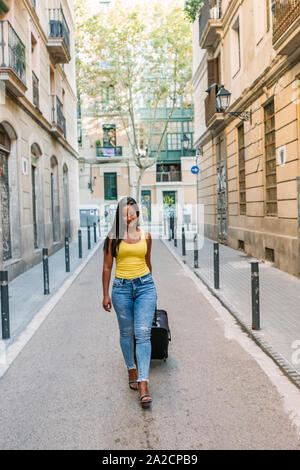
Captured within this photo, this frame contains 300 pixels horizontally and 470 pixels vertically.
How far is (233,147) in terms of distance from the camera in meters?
17.5

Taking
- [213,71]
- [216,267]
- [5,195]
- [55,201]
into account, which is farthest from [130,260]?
[213,71]

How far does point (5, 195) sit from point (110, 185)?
31.0m

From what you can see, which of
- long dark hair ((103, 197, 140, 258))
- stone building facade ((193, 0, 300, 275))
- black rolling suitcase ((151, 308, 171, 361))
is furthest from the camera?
stone building facade ((193, 0, 300, 275))

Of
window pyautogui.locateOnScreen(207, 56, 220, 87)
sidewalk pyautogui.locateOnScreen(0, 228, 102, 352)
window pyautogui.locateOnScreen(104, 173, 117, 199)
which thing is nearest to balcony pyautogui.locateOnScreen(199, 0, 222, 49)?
window pyautogui.locateOnScreen(207, 56, 220, 87)

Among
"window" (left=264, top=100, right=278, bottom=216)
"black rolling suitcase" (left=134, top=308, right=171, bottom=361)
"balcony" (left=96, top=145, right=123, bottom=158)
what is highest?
"balcony" (left=96, top=145, right=123, bottom=158)

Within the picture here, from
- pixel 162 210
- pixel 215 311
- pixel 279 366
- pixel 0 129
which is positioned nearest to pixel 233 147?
pixel 0 129

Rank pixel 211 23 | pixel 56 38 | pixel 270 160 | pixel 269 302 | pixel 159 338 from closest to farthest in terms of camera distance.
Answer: pixel 159 338, pixel 269 302, pixel 270 160, pixel 56 38, pixel 211 23

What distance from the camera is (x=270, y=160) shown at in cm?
1291

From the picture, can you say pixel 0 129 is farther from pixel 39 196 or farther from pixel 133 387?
pixel 133 387

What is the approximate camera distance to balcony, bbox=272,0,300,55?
9.49m

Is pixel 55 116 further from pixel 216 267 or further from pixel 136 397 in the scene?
pixel 136 397

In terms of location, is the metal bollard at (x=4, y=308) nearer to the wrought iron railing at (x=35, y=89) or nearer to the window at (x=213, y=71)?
the wrought iron railing at (x=35, y=89)

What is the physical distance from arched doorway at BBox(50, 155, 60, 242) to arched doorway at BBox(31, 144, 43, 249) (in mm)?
3238

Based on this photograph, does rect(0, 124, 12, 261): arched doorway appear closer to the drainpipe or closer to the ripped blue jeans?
the drainpipe
